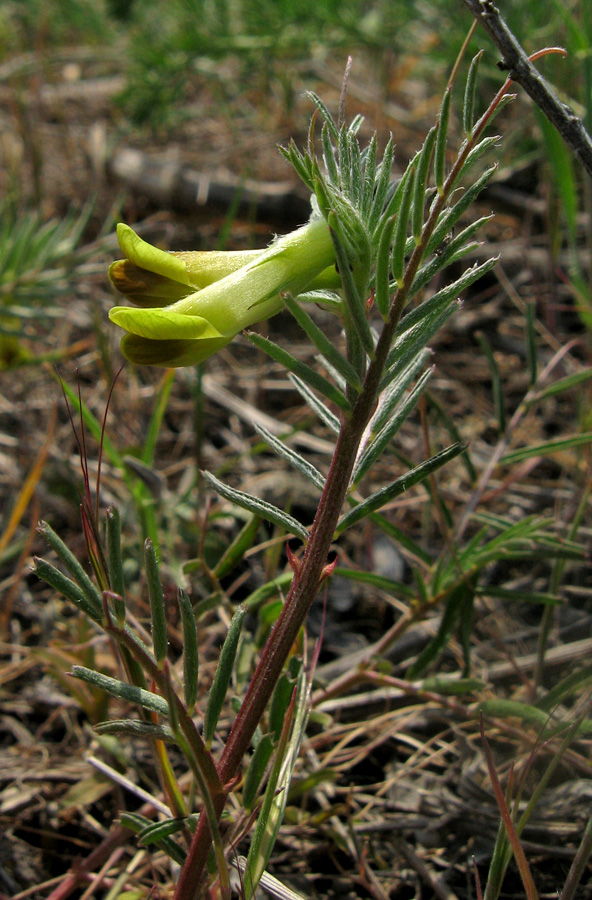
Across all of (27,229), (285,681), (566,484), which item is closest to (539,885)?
(285,681)

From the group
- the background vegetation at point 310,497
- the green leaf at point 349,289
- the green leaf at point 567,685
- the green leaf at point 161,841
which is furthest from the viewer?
the background vegetation at point 310,497

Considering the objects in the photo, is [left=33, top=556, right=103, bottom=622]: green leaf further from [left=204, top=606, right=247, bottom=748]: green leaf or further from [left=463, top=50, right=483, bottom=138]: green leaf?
[left=463, top=50, right=483, bottom=138]: green leaf

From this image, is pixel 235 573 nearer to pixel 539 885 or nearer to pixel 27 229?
pixel 539 885

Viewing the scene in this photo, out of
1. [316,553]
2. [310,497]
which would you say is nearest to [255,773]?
[316,553]

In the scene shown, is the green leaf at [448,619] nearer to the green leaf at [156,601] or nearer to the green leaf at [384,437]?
the green leaf at [384,437]

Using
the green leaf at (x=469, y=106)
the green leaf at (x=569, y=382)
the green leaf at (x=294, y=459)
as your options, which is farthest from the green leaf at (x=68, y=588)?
the green leaf at (x=569, y=382)

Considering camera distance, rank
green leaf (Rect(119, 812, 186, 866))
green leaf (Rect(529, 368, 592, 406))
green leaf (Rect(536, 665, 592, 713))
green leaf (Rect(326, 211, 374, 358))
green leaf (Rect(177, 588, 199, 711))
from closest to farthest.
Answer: green leaf (Rect(326, 211, 374, 358)) < green leaf (Rect(177, 588, 199, 711)) < green leaf (Rect(119, 812, 186, 866)) < green leaf (Rect(536, 665, 592, 713)) < green leaf (Rect(529, 368, 592, 406))

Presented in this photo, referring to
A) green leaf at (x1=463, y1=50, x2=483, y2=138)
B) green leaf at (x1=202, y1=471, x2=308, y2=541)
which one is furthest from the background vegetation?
green leaf at (x1=463, y1=50, x2=483, y2=138)
